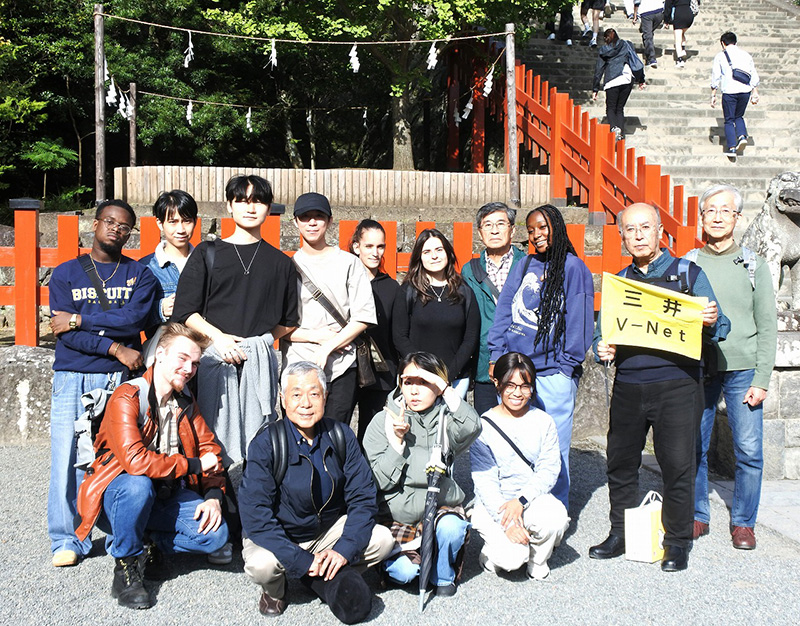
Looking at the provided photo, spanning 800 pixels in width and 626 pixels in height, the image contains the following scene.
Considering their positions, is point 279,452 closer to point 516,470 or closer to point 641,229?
point 516,470

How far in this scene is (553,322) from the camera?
3.91 meters

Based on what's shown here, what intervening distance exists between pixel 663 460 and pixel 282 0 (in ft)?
37.3

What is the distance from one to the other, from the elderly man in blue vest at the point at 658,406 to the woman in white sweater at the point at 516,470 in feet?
1.15

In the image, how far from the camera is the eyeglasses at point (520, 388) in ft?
11.9

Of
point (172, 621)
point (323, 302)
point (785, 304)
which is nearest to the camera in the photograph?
point (172, 621)

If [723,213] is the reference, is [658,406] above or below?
below

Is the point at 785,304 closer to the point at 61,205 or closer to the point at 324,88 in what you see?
the point at 61,205

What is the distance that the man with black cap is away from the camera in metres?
3.78

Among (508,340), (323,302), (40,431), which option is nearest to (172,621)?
(323,302)

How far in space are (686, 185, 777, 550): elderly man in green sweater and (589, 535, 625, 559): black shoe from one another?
52 centimetres

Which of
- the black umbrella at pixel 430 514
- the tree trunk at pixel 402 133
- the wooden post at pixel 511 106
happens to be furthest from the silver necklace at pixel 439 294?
the tree trunk at pixel 402 133

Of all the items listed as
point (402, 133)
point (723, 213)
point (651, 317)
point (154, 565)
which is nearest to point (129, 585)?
point (154, 565)

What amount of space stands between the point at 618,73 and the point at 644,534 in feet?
31.2

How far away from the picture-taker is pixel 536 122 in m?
11.8
